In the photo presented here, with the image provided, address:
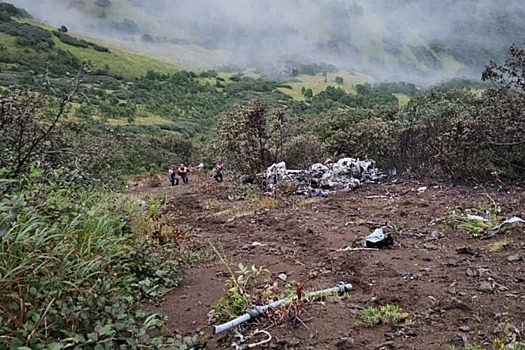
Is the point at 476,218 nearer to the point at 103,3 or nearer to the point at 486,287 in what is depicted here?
the point at 486,287

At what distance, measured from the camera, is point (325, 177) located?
10.8m

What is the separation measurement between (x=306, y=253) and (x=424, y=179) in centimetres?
609

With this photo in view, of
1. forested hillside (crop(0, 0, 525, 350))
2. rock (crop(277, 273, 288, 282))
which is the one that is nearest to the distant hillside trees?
forested hillside (crop(0, 0, 525, 350))

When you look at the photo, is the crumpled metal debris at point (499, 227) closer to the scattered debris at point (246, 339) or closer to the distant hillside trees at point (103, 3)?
the scattered debris at point (246, 339)

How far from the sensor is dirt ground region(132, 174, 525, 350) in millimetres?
2840

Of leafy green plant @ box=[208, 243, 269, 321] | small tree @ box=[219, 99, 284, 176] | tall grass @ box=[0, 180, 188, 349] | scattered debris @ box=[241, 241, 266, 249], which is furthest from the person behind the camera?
small tree @ box=[219, 99, 284, 176]

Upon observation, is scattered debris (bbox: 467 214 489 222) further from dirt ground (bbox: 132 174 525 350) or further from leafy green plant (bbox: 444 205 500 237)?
dirt ground (bbox: 132 174 525 350)

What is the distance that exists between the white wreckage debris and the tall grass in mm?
6881

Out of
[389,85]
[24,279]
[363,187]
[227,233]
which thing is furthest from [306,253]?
[389,85]

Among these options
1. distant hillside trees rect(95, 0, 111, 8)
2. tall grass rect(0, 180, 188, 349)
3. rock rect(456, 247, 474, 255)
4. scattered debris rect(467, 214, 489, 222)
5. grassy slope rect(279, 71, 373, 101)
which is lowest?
tall grass rect(0, 180, 188, 349)

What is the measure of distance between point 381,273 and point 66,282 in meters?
2.60

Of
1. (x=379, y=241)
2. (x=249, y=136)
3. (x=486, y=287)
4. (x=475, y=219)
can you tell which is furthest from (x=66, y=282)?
(x=249, y=136)

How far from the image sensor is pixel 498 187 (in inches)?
317

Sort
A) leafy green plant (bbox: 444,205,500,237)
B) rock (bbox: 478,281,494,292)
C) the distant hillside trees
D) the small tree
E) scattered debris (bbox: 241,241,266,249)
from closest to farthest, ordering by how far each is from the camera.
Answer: rock (bbox: 478,281,494,292), leafy green plant (bbox: 444,205,500,237), scattered debris (bbox: 241,241,266,249), the small tree, the distant hillside trees
